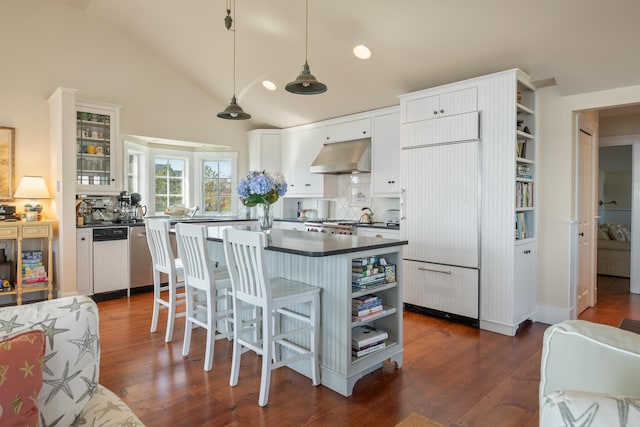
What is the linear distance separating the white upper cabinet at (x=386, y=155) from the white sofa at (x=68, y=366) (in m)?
4.03

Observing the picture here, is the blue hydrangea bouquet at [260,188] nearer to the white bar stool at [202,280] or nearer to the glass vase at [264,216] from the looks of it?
the glass vase at [264,216]

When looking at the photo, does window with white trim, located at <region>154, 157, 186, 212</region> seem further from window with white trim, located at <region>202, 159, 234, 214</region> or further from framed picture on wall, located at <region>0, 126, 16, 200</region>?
framed picture on wall, located at <region>0, 126, 16, 200</region>

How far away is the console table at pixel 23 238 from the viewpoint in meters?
4.11

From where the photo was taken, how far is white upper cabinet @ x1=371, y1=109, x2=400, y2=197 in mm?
4875

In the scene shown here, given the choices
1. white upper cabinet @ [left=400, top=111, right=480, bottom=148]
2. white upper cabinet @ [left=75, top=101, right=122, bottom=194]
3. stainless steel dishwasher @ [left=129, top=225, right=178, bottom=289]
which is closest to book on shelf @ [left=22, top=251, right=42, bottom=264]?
white upper cabinet @ [left=75, top=101, right=122, bottom=194]

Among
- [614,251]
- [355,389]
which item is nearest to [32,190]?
[355,389]

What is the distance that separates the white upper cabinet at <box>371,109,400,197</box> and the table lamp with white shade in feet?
12.8

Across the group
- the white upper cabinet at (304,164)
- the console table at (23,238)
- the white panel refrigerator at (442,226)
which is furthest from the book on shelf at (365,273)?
the console table at (23,238)

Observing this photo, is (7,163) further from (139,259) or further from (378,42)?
(378,42)

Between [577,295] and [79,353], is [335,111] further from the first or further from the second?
[79,353]

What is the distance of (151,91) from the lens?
18.0 ft

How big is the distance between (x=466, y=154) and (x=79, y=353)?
11.1 feet

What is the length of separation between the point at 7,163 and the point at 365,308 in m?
4.41

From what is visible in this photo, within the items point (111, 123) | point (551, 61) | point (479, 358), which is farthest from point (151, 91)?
point (479, 358)
